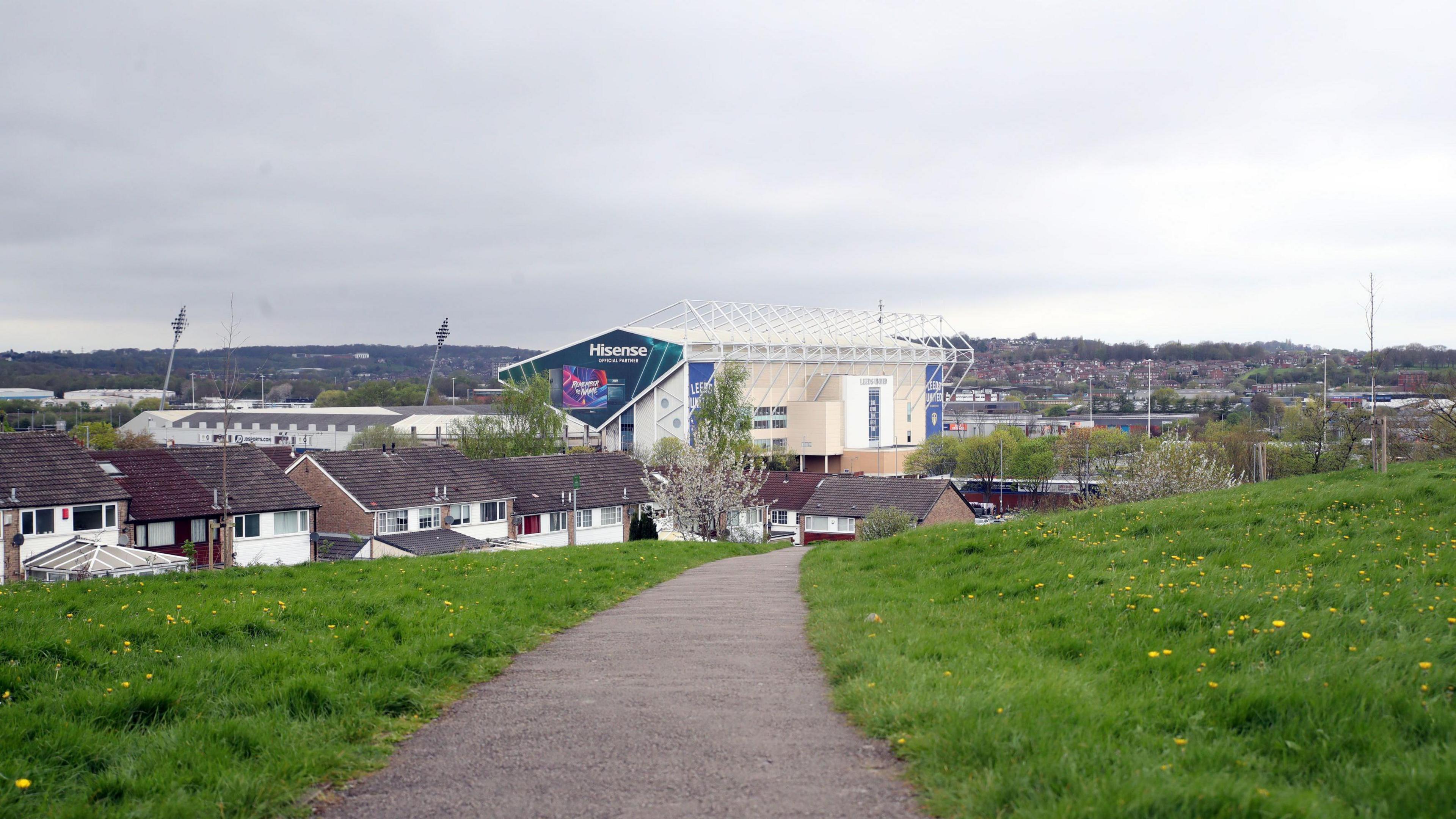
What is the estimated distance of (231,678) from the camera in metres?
7.33

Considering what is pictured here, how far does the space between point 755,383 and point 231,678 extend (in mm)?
92351

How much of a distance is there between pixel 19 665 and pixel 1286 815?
865cm

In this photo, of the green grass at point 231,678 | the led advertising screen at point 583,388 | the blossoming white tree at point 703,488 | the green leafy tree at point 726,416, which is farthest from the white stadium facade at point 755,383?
the green grass at point 231,678

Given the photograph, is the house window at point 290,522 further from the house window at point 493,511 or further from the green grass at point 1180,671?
the green grass at point 1180,671

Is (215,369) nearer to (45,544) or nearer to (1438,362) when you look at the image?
(45,544)

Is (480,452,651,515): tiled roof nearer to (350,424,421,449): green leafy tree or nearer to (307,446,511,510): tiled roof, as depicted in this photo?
(307,446,511,510): tiled roof

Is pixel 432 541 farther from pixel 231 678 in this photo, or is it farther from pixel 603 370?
pixel 603 370

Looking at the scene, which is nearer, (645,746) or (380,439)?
(645,746)

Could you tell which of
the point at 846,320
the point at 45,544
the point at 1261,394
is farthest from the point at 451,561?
the point at 1261,394

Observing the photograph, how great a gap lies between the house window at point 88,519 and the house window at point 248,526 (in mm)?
4512

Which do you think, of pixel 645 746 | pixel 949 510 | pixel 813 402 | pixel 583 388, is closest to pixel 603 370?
pixel 583 388

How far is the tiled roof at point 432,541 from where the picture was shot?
37500 millimetres

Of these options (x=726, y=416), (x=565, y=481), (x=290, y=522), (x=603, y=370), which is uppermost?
(x=603, y=370)

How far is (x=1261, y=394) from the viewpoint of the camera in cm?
14100
